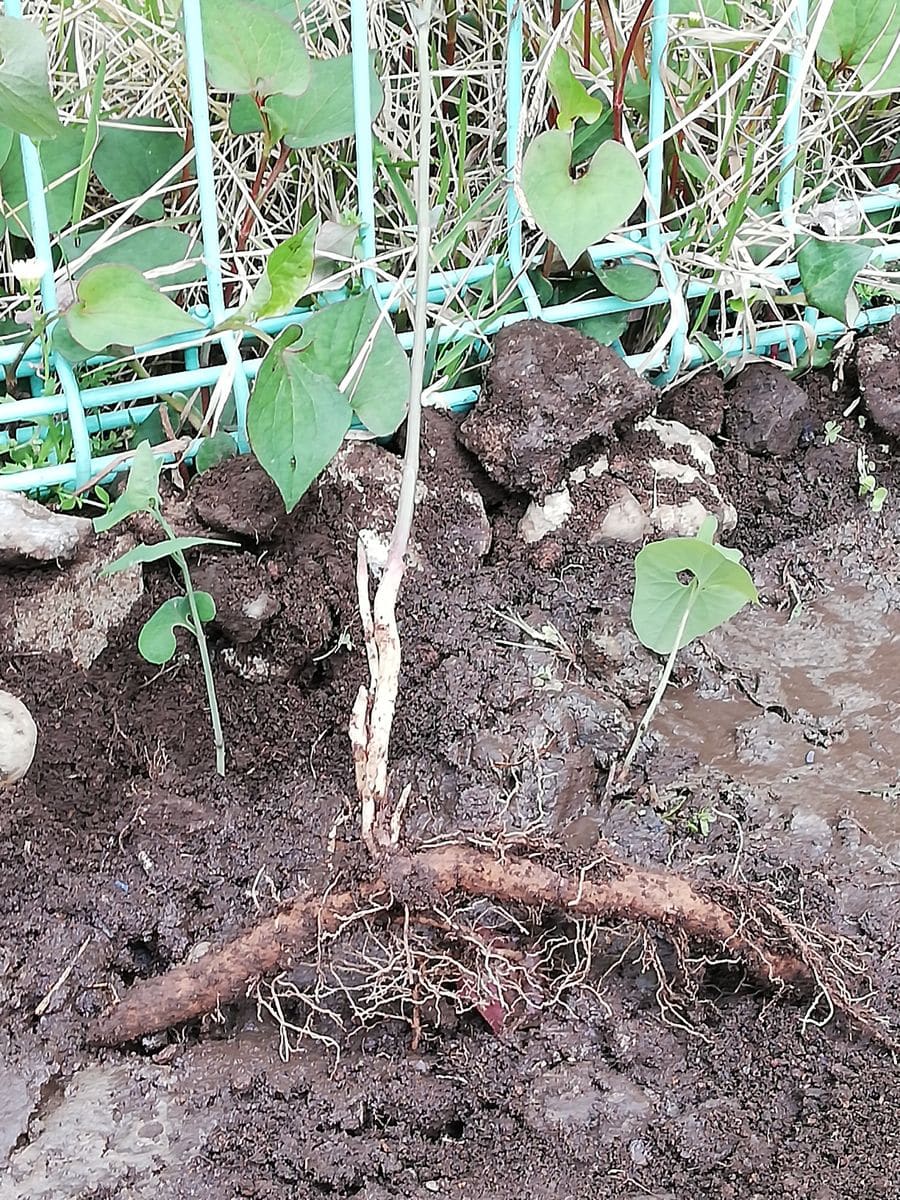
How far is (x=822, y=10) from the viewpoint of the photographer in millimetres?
1483

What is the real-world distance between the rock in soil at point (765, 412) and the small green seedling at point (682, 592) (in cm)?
42

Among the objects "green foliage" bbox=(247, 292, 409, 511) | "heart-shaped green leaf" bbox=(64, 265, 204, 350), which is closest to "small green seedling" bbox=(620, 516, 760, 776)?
"green foliage" bbox=(247, 292, 409, 511)

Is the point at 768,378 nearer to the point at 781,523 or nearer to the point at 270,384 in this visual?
the point at 781,523

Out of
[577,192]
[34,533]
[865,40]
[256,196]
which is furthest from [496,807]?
[865,40]

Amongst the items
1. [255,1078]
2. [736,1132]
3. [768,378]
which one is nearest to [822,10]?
[768,378]

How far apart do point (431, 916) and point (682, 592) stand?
18.2 inches

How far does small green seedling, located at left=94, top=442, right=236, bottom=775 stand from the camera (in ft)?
3.93

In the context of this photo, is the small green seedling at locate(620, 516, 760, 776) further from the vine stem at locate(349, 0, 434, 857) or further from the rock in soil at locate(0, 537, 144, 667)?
the rock in soil at locate(0, 537, 144, 667)

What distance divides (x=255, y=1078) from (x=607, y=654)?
67cm

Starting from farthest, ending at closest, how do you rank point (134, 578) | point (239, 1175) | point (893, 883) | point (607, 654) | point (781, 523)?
point (781, 523)
point (607, 654)
point (134, 578)
point (893, 883)
point (239, 1175)

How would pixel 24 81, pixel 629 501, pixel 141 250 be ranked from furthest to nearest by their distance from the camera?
pixel 629 501 → pixel 141 250 → pixel 24 81

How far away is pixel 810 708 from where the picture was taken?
4.71 feet

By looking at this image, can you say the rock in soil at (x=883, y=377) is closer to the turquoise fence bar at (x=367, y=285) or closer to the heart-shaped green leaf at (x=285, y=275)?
the turquoise fence bar at (x=367, y=285)

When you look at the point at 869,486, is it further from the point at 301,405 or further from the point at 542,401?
the point at 301,405
